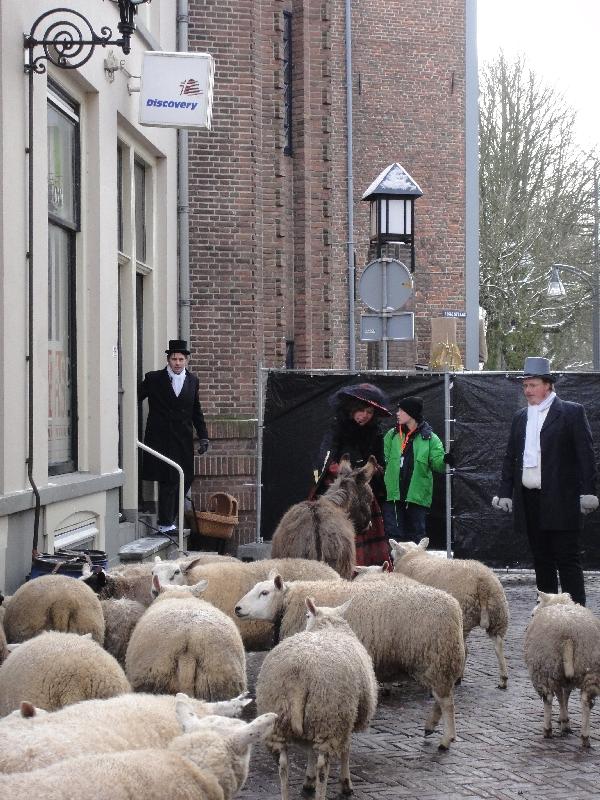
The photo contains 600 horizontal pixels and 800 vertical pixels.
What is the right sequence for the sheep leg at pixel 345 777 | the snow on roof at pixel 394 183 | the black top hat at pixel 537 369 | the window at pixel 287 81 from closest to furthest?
the sheep leg at pixel 345 777, the black top hat at pixel 537 369, the window at pixel 287 81, the snow on roof at pixel 394 183

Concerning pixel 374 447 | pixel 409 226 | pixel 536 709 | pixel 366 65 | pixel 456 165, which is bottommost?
pixel 536 709

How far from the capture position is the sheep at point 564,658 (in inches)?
278

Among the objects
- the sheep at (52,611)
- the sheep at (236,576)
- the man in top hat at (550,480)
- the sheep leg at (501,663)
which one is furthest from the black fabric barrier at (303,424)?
the sheep at (52,611)

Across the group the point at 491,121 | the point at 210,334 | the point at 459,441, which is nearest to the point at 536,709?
the point at 459,441

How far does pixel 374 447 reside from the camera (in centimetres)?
1059

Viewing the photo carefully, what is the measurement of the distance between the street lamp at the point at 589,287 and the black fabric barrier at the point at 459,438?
19.0m

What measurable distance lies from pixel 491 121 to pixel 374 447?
29608 mm

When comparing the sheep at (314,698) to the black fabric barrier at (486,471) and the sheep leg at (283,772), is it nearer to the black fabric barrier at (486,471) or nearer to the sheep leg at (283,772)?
the sheep leg at (283,772)

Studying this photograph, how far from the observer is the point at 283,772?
5.81 m

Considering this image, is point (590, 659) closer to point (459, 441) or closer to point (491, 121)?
point (459, 441)

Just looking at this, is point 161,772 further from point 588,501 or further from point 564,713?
point 588,501

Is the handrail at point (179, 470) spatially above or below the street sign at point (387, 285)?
below

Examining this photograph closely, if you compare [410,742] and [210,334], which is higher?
[210,334]

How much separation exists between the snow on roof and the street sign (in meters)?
8.25
